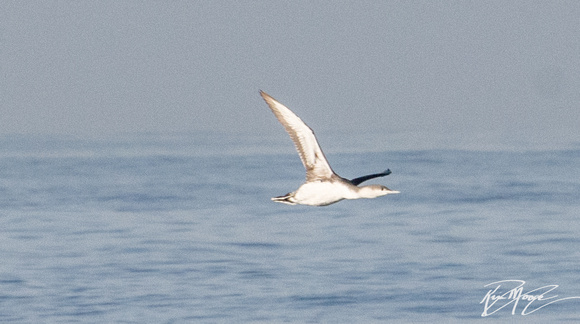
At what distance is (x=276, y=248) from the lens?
871 inches

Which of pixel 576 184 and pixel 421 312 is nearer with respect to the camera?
pixel 421 312

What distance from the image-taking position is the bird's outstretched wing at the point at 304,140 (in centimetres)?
1320

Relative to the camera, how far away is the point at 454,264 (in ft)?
66.1

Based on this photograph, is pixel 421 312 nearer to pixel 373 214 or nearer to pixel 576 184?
pixel 373 214

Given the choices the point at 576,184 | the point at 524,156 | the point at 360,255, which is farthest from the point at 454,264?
the point at 524,156

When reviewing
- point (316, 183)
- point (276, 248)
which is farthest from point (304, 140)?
point (276, 248)

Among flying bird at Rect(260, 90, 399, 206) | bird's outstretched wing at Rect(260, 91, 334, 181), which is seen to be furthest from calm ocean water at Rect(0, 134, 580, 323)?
bird's outstretched wing at Rect(260, 91, 334, 181)

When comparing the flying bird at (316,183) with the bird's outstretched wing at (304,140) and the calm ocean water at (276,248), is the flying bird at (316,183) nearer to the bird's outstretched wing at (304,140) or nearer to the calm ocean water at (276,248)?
the bird's outstretched wing at (304,140)

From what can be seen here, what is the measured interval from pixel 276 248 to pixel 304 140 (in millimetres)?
8765

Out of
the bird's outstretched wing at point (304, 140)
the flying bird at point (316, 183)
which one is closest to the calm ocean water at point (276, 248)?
the flying bird at point (316, 183)

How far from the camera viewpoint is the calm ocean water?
16.9 metres

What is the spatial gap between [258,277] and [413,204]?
11.1m

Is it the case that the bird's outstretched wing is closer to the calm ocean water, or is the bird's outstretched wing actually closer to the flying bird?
the flying bird

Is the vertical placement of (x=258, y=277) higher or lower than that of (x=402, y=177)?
lower
